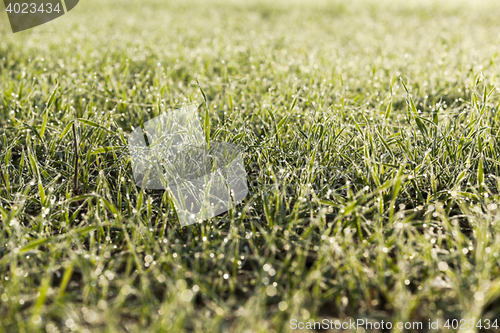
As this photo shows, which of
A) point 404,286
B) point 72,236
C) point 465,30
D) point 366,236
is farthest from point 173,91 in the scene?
point 465,30

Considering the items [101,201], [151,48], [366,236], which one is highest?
[151,48]

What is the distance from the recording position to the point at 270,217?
1368mm

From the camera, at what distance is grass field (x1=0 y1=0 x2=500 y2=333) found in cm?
107

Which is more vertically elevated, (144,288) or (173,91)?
(173,91)

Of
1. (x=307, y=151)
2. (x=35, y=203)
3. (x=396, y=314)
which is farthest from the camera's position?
(x=307, y=151)

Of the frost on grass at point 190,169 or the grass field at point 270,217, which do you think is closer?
the grass field at point 270,217

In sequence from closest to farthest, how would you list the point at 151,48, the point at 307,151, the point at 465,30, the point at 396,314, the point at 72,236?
the point at 396,314, the point at 72,236, the point at 307,151, the point at 151,48, the point at 465,30

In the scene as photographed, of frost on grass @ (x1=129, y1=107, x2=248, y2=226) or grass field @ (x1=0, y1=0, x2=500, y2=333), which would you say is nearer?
grass field @ (x1=0, y1=0, x2=500, y2=333)

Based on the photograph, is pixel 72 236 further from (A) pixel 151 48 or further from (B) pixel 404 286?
(A) pixel 151 48

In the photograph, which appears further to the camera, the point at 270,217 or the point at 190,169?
the point at 190,169

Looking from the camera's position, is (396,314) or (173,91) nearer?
(396,314)

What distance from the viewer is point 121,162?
1621 mm

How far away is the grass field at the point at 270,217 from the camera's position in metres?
1.07

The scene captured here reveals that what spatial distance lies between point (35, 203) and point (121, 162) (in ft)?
1.24
